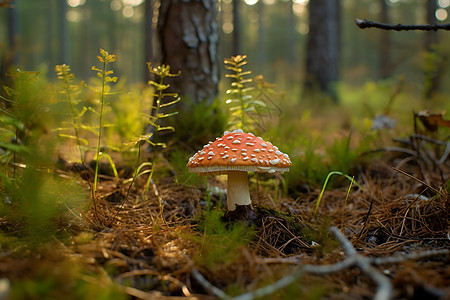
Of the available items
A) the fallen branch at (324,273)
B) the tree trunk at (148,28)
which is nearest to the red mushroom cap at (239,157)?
the fallen branch at (324,273)

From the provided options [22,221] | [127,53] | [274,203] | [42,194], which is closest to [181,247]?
[42,194]

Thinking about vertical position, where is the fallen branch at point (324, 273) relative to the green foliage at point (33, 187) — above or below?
below

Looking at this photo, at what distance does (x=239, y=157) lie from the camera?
1.71m

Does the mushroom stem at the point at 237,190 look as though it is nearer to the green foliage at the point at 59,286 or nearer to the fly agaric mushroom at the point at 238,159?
the fly agaric mushroom at the point at 238,159

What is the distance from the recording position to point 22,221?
5.27 feet

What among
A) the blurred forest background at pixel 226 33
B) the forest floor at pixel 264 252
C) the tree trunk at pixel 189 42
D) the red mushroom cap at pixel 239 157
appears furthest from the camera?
the blurred forest background at pixel 226 33

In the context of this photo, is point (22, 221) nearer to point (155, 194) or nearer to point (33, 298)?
point (33, 298)

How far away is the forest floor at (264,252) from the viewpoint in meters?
1.15

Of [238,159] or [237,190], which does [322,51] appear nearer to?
[237,190]

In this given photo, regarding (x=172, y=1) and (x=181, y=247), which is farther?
(x=172, y=1)

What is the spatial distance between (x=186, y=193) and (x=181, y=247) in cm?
95

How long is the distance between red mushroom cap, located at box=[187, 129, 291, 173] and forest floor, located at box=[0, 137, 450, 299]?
28 cm

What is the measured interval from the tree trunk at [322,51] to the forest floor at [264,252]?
6.89m

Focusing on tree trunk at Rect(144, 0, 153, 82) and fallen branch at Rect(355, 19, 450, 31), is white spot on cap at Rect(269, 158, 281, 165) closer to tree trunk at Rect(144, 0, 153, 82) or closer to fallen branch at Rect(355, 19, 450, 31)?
fallen branch at Rect(355, 19, 450, 31)
